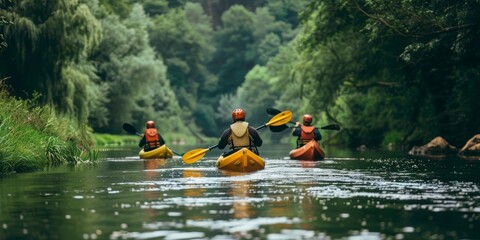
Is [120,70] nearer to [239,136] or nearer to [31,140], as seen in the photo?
[31,140]

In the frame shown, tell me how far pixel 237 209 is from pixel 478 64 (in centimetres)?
2314

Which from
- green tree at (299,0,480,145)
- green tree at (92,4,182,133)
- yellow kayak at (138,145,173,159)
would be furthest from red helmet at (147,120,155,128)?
green tree at (92,4,182,133)

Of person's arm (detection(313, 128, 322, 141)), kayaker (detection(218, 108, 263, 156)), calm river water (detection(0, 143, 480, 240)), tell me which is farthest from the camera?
person's arm (detection(313, 128, 322, 141))

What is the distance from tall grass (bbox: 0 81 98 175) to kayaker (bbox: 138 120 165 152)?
134 inches

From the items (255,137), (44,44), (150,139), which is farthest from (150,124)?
(255,137)

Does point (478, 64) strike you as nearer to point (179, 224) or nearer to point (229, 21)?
point (179, 224)

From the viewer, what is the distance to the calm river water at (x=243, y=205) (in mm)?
11078

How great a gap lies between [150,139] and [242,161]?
12041 mm

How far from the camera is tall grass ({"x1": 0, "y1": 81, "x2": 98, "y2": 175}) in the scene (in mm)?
22692

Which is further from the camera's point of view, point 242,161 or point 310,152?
point 310,152

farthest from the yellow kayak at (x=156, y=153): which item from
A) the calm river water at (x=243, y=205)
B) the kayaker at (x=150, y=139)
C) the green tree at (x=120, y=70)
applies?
the green tree at (x=120, y=70)

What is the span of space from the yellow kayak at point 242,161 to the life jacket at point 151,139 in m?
11.1

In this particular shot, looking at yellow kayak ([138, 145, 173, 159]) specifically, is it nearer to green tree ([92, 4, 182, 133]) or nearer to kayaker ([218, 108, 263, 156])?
kayaker ([218, 108, 263, 156])

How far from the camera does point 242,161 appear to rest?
942 inches
